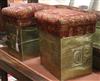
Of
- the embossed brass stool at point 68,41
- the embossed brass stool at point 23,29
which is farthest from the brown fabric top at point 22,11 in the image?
the embossed brass stool at point 68,41

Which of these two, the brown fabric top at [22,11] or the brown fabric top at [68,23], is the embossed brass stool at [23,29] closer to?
the brown fabric top at [22,11]

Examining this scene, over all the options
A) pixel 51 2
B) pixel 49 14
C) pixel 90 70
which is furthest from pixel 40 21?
pixel 51 2

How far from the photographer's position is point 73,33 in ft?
2.83

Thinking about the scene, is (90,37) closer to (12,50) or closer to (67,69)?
(67,69)

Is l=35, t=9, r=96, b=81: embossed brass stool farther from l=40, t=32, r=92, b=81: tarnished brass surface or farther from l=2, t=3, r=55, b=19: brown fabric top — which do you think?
l=2, t=3, r=55, b=19: brown fabric top

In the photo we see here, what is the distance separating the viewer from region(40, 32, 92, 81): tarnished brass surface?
Result: 0.86 m

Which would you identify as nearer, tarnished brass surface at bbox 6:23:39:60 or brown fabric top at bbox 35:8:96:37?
brown fabric top at bbox 35:8:96:37

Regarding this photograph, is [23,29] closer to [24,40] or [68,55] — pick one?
[24,40]

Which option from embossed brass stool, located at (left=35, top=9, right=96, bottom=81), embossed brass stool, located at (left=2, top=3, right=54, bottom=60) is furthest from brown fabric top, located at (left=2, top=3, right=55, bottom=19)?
embossed brass stool, located at (left=35, top=9, right=96, bottom=81)

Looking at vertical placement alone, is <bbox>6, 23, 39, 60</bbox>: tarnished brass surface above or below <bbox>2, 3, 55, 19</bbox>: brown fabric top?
below

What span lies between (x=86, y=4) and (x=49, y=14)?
13.3 inches

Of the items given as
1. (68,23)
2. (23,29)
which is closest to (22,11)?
(23,29)

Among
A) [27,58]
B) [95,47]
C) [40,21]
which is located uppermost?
[40,21]

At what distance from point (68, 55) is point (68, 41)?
6 cm
